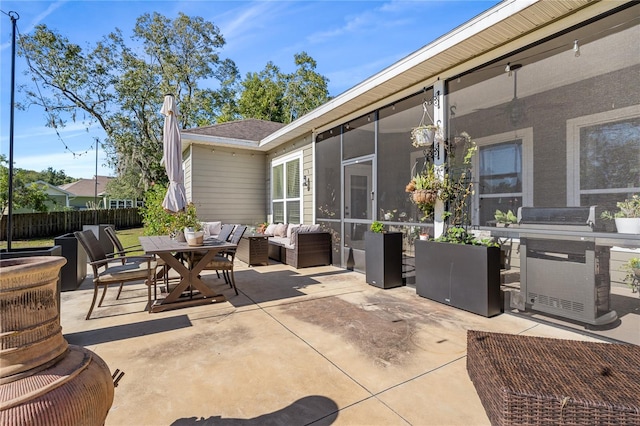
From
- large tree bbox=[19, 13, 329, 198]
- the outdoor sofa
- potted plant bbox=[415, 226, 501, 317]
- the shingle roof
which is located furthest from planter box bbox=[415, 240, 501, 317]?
large tree bbox=[19, 13, 329, 198]

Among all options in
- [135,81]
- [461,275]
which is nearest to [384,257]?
[461,275]

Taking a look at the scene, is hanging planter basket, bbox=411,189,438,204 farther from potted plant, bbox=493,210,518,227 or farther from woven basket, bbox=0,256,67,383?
woven basket, bbox=0,256,67,383

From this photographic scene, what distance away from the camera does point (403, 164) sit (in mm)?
4965

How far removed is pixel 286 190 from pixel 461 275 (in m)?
5.59

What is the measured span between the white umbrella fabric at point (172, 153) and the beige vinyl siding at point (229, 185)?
152 inches

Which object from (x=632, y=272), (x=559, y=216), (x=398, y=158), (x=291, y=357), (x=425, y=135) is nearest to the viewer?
(x=291, y=357)

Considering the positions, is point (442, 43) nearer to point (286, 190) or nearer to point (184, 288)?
point (184, 288)

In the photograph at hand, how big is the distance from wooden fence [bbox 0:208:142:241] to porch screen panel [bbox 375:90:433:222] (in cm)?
1208

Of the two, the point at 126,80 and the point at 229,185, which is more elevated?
the point at 126,80

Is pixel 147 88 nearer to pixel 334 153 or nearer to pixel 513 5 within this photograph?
pixel 334 153

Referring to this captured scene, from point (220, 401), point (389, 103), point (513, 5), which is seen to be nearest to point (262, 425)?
point (220, 401)

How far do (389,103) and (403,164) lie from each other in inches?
44.7

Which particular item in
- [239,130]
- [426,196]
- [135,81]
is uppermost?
[135,81]

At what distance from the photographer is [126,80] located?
15164 millimetres
